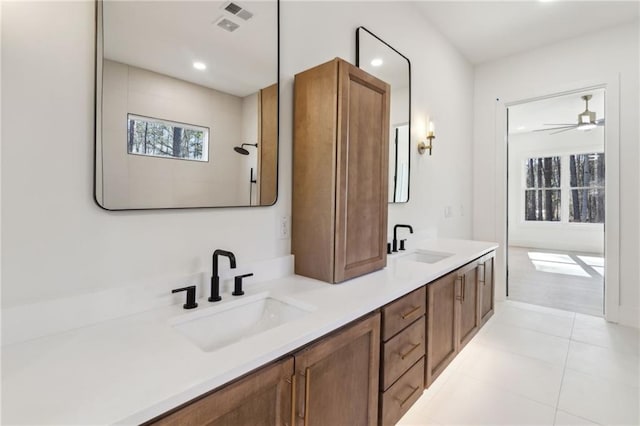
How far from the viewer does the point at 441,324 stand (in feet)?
6.07

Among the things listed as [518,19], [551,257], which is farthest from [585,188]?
[518,19]

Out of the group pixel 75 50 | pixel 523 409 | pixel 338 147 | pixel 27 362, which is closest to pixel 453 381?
pixel 523 409

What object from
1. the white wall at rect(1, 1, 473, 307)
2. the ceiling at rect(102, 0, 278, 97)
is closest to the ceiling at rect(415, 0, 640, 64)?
the ceiling at rect(102, 0, 278, 97)

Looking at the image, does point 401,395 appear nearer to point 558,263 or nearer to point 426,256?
point 426,256

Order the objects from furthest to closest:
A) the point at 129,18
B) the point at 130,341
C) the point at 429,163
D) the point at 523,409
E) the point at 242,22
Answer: the point at 429,163
the point at 523,409
the point at 242,22
the point at 129,18
the point at 130,341

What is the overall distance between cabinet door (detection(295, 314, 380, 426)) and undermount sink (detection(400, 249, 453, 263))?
1169 millimetres

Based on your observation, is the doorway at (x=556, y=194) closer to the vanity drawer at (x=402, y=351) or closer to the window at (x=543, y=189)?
the window at (x=543, y=189)

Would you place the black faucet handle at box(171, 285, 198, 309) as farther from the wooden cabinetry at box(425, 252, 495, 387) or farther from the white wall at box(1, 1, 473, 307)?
the wooden cabinetry at box(425, 252, 495, 387)

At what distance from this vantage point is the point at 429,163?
9.71ft

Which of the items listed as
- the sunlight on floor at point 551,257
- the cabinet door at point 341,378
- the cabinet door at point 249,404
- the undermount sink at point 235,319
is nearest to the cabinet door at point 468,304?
the cabinet door at point 341,378

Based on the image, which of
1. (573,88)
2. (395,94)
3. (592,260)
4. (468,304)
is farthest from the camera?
(592,260)

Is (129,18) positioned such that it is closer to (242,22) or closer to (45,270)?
(242,22)

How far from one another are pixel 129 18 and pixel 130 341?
1.14 m

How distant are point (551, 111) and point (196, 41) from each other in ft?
20.3
